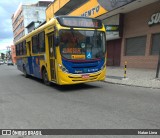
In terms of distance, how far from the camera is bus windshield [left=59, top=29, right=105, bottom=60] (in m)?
8.77

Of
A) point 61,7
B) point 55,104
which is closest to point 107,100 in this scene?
point 55,104

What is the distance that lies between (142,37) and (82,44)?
9.41 m

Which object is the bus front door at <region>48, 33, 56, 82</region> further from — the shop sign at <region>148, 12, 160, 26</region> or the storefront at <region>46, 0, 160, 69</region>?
the shop sign at <region>148, 12, 160, 26</region>

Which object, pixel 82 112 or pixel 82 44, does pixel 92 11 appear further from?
pixel 82 112

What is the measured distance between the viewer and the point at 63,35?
344 inches

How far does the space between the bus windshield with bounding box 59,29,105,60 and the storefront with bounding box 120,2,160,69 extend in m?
7.18

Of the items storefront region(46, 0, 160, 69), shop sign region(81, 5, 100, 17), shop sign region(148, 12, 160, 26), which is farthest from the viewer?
shop sign region(81, 5, 100, 17)

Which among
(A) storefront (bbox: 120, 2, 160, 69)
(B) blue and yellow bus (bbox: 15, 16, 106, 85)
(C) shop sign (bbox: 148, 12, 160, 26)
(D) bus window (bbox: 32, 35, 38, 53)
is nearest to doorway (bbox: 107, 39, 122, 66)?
(A) storefront (bbox: 120, 2, 160, 69)

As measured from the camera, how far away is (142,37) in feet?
54.9

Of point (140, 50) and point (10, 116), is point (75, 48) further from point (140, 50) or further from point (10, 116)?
point (140, 50)

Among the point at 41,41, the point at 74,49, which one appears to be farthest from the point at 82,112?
the point at 41,41

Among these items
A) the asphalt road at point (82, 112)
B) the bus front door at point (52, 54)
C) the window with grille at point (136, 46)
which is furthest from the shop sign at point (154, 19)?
the bus front door at point (52, 54)

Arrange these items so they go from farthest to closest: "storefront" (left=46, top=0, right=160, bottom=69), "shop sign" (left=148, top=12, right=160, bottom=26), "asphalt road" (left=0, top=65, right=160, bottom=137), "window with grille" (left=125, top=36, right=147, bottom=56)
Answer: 1. "window with grille" (left=125, top=36, right=147, bottom=56)
2. "storefront" (left=46, top=0, right=160, bottom=69)
3. "shop sign" (left=148, top=12, right=160, bottom=26)
4. "asphalt road" (left=0, top=65, right=160, bottom=137)

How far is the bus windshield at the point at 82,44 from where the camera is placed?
877 centimetres
